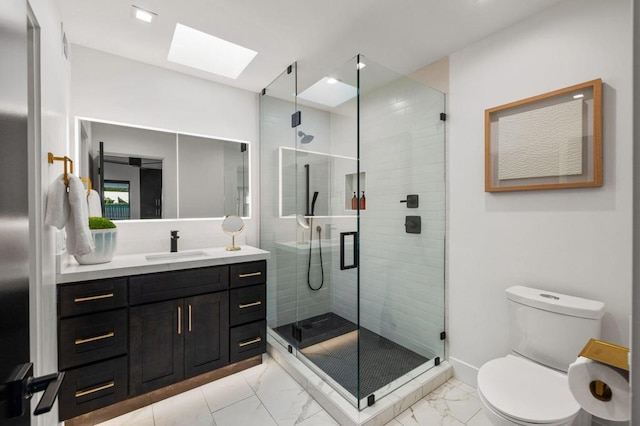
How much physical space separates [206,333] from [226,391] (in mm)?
444

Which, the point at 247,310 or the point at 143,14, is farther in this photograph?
the point at 247,310

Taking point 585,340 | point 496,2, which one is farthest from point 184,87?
point 585,340

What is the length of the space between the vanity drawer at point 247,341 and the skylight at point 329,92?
6.39ft

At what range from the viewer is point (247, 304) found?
2.33 metres

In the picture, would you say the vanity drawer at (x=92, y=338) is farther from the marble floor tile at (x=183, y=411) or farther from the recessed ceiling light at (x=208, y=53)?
the recessed ceiling light at (x=208, y=53)

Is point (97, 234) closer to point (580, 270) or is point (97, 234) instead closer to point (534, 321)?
point (534, 321)

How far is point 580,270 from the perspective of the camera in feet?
5.38

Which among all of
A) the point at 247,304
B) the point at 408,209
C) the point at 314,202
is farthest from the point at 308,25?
the point at 247,304

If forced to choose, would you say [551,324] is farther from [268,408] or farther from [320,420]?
[268,408]

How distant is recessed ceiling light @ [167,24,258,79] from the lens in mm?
2223

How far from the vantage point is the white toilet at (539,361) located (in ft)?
4.21

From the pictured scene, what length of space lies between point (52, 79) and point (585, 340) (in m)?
3.02

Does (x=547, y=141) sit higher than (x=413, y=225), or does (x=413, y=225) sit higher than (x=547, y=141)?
(x=547, y=141)

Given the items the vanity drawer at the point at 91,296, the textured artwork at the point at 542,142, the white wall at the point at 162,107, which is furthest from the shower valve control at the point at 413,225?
the vanity drawer at the point at 91,296
